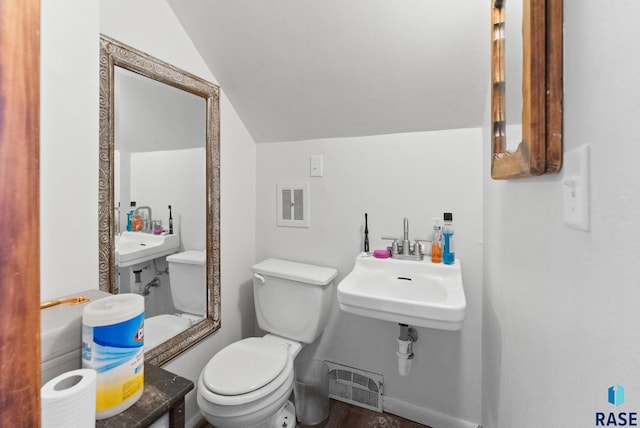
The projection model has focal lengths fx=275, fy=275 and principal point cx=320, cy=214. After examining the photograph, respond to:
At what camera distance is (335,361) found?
1.64 meters

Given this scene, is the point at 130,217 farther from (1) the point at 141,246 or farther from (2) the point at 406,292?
(2) the point at 406,292

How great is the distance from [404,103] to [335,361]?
4.88ft

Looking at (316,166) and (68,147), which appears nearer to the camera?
(68,147)

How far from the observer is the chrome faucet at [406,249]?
1.38m

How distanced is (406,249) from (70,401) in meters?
1.28

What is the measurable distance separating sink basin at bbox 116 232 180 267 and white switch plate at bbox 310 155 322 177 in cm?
82

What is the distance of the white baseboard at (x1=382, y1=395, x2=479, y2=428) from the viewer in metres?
1.39

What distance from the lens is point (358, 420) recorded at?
1.47m

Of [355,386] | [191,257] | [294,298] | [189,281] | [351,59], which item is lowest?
[355,386]

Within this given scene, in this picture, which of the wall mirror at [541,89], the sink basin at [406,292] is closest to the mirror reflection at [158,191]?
the sink basin at [406,292]

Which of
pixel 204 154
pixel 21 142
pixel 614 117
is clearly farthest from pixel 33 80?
pixel 204 154

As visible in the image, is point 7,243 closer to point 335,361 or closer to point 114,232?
point 114,232

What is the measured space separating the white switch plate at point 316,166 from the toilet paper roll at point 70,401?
1.31m

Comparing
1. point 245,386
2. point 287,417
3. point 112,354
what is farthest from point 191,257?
point 287,417
